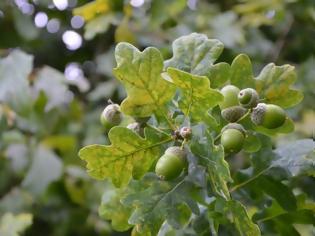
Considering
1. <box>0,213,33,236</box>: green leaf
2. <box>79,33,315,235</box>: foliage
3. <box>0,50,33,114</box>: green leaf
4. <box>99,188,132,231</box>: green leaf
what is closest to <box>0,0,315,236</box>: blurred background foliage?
<box>0,50,33,114</box>: green leaf

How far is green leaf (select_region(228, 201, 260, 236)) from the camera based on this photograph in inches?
39.6

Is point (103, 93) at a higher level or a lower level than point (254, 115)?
lower

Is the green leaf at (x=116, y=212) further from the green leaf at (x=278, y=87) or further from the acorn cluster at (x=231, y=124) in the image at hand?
the green leaf at (x=278, y=87)

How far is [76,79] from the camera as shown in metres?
2.64

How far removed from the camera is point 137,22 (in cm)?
232

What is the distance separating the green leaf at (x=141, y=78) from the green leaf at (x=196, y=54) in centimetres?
8

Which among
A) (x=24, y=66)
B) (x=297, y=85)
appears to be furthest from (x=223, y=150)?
(x=297, y=85)

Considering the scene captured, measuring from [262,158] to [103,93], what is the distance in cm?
124

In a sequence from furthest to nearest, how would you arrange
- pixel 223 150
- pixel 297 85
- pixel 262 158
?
pixel 297 85
pixel 262 158
pixel 223 150

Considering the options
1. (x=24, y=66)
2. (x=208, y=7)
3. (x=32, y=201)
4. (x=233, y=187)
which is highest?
(x=233, y=187)

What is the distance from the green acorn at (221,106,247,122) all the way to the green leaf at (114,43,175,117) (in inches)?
3.5

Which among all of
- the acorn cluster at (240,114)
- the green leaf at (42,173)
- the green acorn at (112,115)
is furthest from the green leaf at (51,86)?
the acorn cluster at (240,114)

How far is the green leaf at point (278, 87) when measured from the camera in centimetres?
117

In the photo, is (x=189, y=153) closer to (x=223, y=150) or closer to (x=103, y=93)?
(x=223, y=150)
